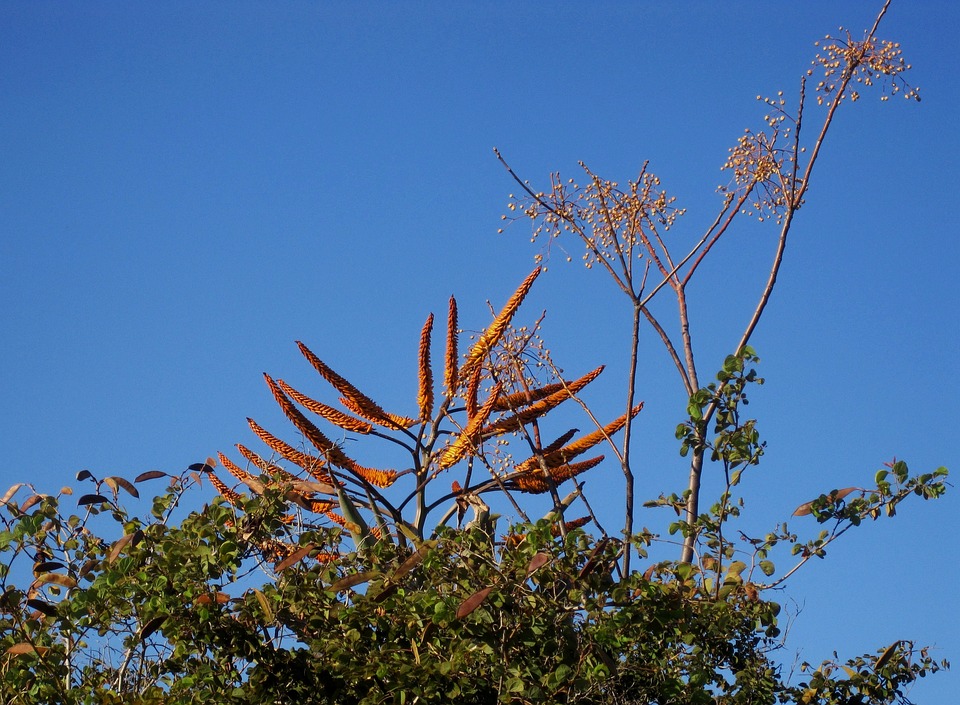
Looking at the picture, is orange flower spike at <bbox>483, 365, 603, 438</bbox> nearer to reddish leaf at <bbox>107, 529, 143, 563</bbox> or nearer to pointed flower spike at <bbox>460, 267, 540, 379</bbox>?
pointed flower spike at <bbox>460, 267, 540, 379</bbox>

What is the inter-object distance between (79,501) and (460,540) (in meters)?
1.97

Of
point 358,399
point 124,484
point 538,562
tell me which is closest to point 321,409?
point 358,399

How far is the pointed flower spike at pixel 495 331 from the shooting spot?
27.1 ft

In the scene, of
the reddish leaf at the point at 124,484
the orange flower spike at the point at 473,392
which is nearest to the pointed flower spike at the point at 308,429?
the orange flower spike at the point at 473,392

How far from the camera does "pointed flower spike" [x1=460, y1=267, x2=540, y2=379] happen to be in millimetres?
8266

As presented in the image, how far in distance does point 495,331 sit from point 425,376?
1250 mm

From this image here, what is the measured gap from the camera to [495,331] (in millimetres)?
8266

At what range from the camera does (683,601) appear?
573 centimetres

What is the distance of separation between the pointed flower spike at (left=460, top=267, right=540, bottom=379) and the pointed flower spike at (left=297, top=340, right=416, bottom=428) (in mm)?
794

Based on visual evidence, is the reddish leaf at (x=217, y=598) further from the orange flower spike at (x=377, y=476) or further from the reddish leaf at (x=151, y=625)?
the orange flower spike at (x=377, y=476)

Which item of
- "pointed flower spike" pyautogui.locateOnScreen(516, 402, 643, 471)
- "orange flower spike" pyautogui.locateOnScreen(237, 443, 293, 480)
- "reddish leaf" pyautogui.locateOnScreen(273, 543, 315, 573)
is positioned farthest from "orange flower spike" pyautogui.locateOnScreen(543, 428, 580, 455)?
"reddish leaf" pyautogui.locateOnScreen(273, 543, 315, 573)

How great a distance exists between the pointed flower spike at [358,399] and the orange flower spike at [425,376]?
0.45ft

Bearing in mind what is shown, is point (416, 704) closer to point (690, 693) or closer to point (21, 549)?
point (690, 693)

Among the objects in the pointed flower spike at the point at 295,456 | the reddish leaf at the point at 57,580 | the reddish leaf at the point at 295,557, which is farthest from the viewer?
the pointed flower spike at the point at 295,456
